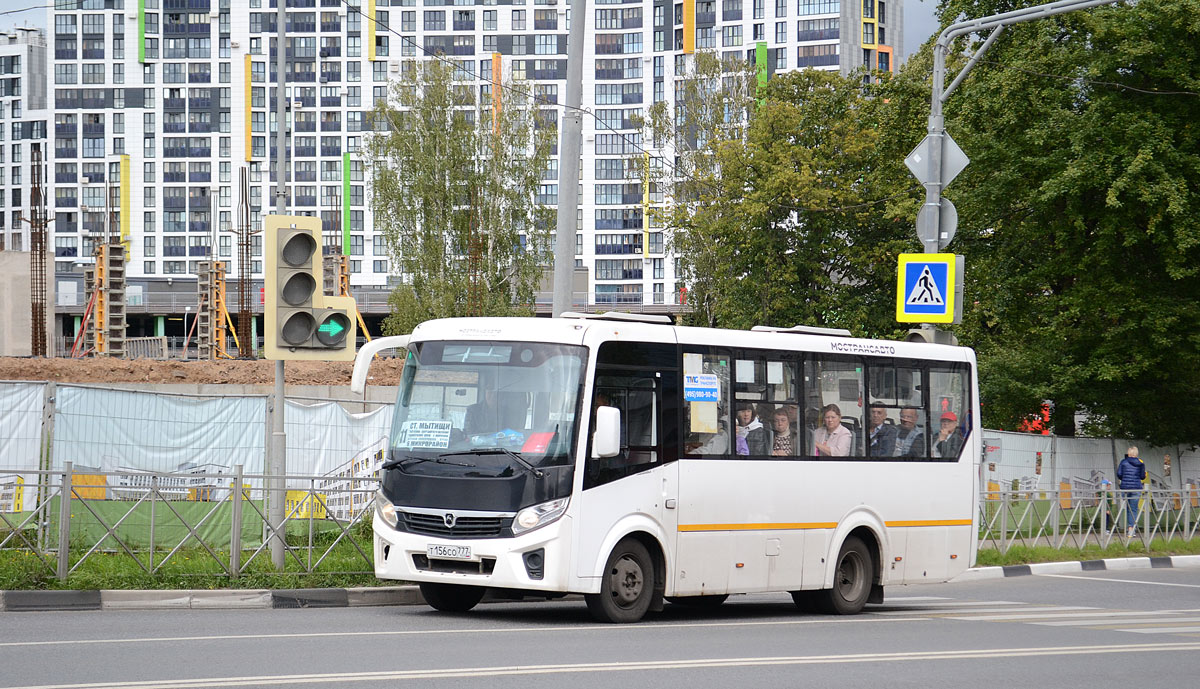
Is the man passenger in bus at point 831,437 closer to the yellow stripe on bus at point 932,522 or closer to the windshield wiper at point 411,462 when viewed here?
the yellow stripe on bus at point 932,522

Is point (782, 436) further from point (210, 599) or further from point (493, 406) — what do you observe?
point (210, 599)

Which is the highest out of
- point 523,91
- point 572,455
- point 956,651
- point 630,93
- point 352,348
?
point 630,93

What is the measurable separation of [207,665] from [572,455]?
4.43 metres

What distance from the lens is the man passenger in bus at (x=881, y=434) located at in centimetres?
1631

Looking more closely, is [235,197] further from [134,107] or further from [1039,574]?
[1039,574]

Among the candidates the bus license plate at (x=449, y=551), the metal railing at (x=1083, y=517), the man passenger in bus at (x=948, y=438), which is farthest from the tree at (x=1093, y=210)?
the bus license plate at (x=449, y=551)

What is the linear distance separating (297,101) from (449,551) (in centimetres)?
10989

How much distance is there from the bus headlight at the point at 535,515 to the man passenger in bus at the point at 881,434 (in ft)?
15.5

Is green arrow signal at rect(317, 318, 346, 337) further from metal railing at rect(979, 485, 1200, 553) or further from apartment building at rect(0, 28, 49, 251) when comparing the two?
apartment building at rect(0, 28, 49, 251)

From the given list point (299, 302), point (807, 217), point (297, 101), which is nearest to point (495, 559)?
point (299, 302)

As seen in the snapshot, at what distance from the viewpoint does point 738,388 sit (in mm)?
14789

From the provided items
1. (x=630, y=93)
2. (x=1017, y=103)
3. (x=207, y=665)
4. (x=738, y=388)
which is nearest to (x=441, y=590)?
(x=738, y=388)

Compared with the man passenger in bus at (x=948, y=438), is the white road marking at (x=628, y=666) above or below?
below

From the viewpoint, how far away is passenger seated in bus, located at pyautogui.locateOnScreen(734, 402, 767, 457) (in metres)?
14.8
